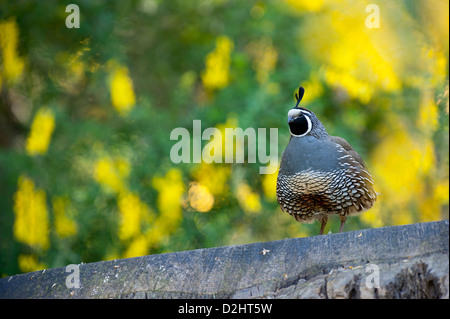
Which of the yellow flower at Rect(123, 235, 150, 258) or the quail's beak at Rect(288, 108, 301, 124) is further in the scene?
the yellow flower at Rect(123, 235, 150, 258)

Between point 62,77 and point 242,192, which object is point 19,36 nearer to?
point 62,77

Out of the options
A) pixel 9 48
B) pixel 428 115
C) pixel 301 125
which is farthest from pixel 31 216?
pixel 428 115

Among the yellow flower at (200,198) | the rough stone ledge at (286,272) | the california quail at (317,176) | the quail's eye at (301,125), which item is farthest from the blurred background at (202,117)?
the rough stone ledge at (286,272)

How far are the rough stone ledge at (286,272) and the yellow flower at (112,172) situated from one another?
2852mm

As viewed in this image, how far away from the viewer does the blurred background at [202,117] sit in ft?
17.1

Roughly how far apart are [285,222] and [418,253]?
11.6 ft

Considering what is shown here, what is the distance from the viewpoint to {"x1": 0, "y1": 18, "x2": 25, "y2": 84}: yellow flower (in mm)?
5566

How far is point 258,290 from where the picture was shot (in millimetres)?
2102

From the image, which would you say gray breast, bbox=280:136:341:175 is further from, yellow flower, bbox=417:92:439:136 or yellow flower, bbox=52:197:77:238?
yellow flower, bbox=52:197:77:238

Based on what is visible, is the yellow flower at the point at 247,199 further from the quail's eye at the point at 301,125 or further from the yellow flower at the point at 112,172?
the quail's eye at the point at 301,125

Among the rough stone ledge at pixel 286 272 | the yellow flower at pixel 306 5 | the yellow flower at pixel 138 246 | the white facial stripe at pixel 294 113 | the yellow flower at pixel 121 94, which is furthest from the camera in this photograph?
the yellow flower at pixel 306 5

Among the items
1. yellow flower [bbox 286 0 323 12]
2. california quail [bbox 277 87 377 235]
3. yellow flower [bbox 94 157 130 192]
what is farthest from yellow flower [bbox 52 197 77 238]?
yellow flower [bbox 286 0 323 12]

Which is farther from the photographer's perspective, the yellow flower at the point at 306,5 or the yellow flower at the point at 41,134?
the yellow flower at the point at 306,5
